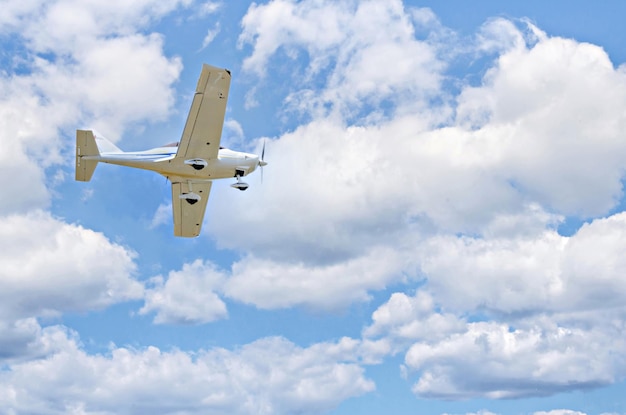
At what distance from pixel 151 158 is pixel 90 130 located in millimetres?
4952

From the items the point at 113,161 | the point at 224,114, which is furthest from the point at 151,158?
the point at 224,114

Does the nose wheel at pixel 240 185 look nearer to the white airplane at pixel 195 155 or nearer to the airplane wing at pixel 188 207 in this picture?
the white airplane at pixel 195 155

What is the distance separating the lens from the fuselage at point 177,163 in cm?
6738

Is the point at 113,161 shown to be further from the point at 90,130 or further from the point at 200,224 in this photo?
the point at 200,224

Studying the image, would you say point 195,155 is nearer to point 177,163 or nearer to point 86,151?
point 177,163

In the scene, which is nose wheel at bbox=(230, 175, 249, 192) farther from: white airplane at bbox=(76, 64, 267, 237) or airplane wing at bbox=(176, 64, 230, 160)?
airplane wing at bbox=(176, 64, 230, 160)

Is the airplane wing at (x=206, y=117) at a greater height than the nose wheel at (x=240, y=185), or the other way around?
the airplane wing at (x=206, y=117)

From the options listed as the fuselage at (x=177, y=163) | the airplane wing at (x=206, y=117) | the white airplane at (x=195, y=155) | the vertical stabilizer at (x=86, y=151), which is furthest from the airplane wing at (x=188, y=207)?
the vertical stabilizer at (x=86, y=151)

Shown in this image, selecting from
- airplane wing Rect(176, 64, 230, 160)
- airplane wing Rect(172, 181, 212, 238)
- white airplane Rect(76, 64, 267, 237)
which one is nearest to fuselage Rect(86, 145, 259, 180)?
white airplane Rect(76, 64, 267, 237)

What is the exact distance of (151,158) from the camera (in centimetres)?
6775

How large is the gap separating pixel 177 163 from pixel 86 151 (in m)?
6.91

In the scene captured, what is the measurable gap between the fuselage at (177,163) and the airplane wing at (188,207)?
2.48 meters

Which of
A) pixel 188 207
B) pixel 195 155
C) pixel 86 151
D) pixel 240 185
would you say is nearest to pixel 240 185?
pixel 240 185

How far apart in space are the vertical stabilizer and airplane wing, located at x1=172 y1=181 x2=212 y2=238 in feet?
22.8
